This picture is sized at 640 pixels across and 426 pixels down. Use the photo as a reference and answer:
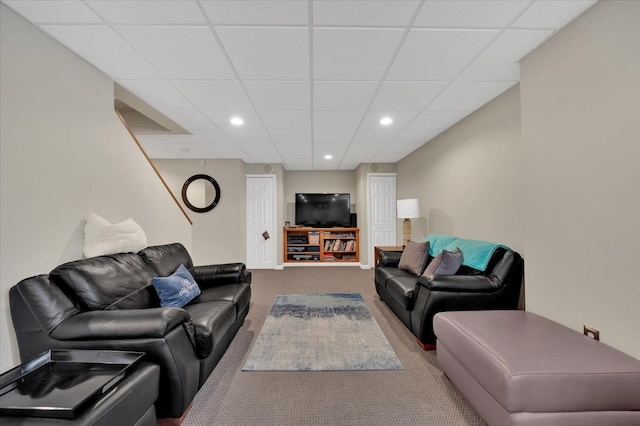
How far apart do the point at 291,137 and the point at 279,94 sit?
1.37 m

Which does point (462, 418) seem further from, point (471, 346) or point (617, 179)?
point (617, 179)

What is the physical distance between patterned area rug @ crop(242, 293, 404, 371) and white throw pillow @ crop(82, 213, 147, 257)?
142cm

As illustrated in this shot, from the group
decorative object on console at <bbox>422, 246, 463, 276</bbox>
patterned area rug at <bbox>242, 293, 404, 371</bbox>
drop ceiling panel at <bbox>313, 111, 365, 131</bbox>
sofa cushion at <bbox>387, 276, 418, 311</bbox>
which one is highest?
drop ceiling panel at <bbox>313, 111, 365, 131</bbox>

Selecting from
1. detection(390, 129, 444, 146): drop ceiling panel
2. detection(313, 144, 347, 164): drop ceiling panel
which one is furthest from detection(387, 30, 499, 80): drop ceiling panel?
detection(313, 144, 347, 164): drop ceiling panel

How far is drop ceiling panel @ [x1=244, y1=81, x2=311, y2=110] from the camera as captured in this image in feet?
7.48

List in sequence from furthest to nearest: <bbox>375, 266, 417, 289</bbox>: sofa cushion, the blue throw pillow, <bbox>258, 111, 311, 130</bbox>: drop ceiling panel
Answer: <bbox>375, 266, 417, 289</bbox>: sofa cushion
<bbox>258, 111, 311, 130</bbox>: drop ceiling panel
the blue throw pillow

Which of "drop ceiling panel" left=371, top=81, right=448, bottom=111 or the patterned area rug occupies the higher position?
"drop ceiling panel" left=371, top=81, right=448, bottom=111

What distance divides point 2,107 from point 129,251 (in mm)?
1219

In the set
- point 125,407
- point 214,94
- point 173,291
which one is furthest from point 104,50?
point 125,407

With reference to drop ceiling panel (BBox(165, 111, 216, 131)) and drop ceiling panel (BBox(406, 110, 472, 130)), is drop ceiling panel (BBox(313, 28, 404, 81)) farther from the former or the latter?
drop ceiling panel (BBox(165, 111, 216, 131))

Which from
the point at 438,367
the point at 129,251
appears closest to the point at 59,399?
the point at 129,251

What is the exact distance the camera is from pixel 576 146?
159cm

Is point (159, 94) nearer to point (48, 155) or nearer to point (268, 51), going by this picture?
point (48, 155)

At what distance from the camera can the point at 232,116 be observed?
9.91 ft
